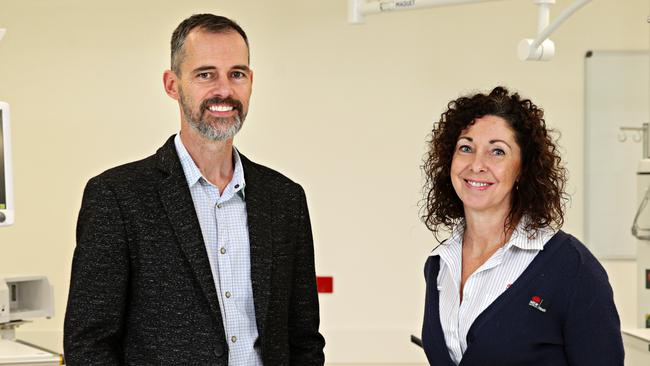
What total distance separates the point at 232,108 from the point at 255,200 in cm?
22

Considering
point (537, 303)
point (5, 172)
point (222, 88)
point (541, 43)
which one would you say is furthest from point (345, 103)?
point (537, 303)

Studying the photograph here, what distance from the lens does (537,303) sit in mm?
1957

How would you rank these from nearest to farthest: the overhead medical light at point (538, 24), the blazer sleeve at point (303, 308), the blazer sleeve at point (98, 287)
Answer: the blazer sleeve at point (98, 287), the blazer sleeve at point (303, 308), the overhead medical light at point (538, 24)

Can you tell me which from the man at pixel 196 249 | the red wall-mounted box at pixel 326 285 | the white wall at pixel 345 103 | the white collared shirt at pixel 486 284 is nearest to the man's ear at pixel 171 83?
the man at pixel 196 249

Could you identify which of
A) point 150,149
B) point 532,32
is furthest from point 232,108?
point 532,32

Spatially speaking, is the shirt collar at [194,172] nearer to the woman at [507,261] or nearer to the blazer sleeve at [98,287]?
the blazer sleeve at [98,287]

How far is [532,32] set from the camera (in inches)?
224

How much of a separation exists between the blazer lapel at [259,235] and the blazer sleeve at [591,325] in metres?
0.63

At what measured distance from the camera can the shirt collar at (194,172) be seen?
2033mm

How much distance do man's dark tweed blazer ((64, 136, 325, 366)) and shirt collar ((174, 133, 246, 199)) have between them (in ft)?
0.05

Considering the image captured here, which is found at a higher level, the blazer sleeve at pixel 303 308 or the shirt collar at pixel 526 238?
the shirt collar at pixel 526 238

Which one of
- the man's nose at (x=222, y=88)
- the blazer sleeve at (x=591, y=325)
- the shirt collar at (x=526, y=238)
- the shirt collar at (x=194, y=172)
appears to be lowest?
the blazer sleeve at (x=591, y=325)

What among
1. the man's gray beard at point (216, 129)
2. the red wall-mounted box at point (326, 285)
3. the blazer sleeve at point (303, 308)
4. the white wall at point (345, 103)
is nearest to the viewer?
the man's gray beard at point (216, 129)

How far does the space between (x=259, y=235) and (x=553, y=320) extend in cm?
65
